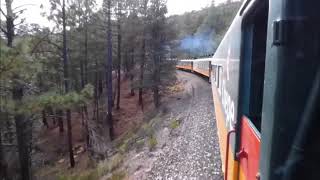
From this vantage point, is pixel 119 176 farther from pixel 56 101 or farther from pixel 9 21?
pixel 9 21

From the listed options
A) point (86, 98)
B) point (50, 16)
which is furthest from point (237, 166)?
point (50, 16)

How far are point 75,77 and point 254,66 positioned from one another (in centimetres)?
2813

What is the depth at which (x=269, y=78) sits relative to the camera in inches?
59.2

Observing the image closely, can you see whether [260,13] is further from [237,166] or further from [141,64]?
[141,64]

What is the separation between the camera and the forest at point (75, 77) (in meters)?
11.4

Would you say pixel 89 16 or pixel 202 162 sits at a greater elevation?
pixel 89 16

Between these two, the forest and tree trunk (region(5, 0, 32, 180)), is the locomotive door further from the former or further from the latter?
tree trunk (region(5, 0, 32, 180))

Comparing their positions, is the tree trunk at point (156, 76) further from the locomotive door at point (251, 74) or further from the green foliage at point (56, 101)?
the locomotive door at point (251, 74)

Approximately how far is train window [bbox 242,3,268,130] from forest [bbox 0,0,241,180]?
6.87 metres

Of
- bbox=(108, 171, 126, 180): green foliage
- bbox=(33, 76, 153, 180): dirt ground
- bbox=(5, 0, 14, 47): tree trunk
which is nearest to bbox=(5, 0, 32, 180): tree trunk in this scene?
bbox=(5, 0, 14, 47): tree trunk

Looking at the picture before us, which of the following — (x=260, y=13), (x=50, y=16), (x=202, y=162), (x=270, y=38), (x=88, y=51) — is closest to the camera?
(x=270, y=38)

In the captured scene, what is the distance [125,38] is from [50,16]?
1375 centimetres

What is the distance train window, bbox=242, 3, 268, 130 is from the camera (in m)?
2.80

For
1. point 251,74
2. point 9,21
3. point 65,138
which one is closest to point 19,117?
point 9,21
